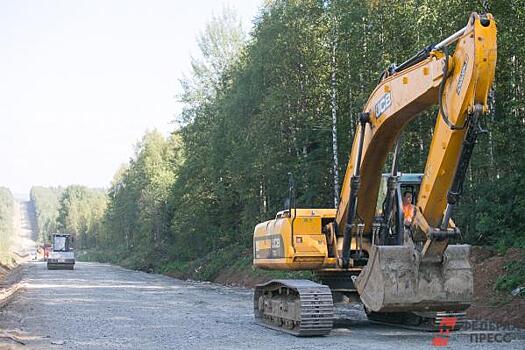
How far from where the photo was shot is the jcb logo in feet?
32.0

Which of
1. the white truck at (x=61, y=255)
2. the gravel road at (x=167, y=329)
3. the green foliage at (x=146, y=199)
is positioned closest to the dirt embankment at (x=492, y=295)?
the gravel road at (x=167, y=329)

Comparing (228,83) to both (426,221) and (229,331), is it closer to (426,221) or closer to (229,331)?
(229,331)

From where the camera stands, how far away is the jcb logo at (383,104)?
976 cm

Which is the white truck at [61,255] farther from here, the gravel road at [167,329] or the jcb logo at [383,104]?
the jcb logo at [383,104]

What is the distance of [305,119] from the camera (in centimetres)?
2677

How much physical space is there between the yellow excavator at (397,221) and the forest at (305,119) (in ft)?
20.2

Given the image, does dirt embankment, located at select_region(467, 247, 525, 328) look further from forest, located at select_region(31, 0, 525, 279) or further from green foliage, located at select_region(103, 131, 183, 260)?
green foliage, located at select_region(103, 131, 183, 260)

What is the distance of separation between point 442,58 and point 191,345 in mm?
5613

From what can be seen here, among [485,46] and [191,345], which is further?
[191,345]

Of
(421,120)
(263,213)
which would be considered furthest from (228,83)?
(421,120)

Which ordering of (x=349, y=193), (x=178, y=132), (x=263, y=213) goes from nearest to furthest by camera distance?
(x=349, y=193) → (x=263, y=213) → (x=178, y=132)

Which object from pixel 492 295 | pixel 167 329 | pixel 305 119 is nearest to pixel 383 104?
pixel 167 329

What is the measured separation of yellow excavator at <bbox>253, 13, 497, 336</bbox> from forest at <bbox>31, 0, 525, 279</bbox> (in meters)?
6.16

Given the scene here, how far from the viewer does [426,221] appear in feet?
29.0
